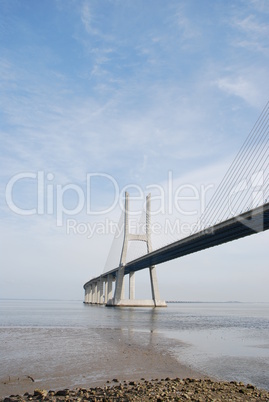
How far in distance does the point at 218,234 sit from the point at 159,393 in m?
30.5

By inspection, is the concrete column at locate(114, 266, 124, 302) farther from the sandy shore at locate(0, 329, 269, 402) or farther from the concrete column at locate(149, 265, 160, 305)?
the sandy shore at locate(0, 329, 269, 402)

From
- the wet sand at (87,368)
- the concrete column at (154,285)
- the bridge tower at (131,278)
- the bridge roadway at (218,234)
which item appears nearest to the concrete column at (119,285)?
the bridge tower at (131,278)

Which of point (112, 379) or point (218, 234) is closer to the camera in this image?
point (112, 379)

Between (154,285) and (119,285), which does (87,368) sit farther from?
(119,285)

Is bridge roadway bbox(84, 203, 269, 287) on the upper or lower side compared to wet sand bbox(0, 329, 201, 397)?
upper

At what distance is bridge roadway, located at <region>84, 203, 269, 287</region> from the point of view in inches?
1176

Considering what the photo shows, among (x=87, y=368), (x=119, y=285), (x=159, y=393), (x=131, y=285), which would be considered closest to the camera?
(x=159, y=393)

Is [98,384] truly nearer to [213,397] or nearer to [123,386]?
[123,386]

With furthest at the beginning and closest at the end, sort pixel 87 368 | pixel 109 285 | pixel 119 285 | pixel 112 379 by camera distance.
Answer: pixel 109 285 → pixel 119 285 → pixel 87 368 → pixel 112 379

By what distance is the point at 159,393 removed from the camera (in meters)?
8.26

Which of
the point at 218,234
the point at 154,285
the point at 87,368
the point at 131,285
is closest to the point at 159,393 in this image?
the point at 87,368

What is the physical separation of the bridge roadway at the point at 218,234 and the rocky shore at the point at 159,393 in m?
19.5

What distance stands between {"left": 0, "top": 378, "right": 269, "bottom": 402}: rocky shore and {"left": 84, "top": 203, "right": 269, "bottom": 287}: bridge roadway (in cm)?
1953

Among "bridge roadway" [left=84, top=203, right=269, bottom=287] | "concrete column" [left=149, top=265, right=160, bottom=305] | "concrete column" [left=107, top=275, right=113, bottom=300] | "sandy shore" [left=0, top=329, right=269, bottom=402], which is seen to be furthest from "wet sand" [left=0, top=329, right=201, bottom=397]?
"concrete column" [left=107, top=275, right=113, bottom=300]
